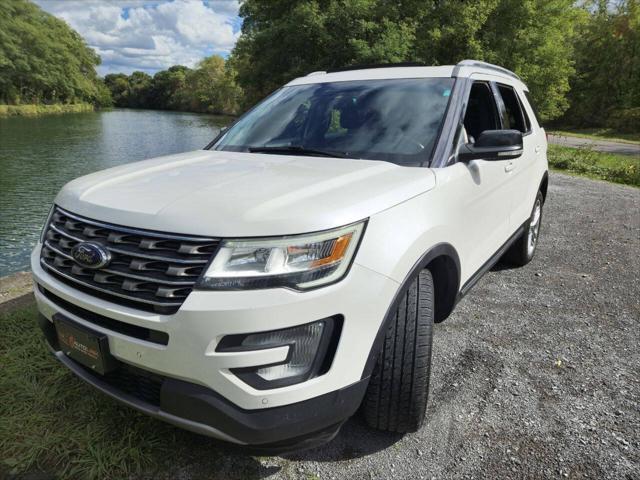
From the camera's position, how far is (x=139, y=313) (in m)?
1.58

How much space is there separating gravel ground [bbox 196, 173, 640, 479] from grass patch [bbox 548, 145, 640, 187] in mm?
8264

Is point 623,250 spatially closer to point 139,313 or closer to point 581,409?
point 581,409

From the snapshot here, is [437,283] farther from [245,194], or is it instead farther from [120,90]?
[120,90]

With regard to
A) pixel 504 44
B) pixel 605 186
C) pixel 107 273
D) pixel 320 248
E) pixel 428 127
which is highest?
pixel 504 44

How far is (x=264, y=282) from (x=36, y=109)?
6018cm

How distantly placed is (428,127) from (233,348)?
5.37 feet

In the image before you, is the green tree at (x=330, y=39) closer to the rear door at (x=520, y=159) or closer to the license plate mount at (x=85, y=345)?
the rear door at (x=520, y=159)

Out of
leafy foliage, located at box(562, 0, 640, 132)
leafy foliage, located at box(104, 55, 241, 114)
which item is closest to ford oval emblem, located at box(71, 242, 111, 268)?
leafy foliage, located at box(562, 0, 640, 132)

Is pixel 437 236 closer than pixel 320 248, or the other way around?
pixel 320 248

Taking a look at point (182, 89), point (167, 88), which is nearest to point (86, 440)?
point (182, 89)

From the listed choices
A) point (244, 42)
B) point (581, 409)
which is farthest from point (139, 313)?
point (244, 42)

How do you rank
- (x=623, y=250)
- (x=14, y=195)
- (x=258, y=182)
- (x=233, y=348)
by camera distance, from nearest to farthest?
(x=233, y=348) → (x=258, y=182) → (x=623, y=250) → (x=14, y=195)

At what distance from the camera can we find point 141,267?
159cm

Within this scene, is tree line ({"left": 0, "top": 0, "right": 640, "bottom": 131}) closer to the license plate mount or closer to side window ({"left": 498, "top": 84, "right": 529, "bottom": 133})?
side window ({"left": 498, "top": 84, "right": 529, "bottom": 133})
